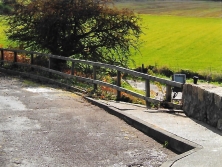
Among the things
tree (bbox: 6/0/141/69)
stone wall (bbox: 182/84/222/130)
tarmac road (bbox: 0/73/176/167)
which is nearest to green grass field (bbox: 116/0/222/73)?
tree (bbox: 6/0/141/69)

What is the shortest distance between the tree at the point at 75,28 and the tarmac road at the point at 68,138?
8665mm

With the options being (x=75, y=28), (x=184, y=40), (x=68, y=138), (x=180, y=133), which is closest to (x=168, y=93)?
(x=180, y=133)

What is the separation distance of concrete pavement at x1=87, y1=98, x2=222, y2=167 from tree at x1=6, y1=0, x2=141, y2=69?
10.2 metres

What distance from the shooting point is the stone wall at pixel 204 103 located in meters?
9.77

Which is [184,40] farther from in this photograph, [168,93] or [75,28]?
[168,93]

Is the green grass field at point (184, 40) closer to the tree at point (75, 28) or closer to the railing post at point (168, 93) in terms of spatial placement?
the tree at point (75, 28)

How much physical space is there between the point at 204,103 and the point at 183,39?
50.6 meters

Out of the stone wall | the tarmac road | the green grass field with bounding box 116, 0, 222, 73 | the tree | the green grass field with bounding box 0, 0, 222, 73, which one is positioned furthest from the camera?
the green grass field with bounding box 116, 0, 222, 73

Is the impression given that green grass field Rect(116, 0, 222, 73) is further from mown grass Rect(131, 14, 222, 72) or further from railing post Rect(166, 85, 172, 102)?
railing post Rect(166, 85, 172, 102)

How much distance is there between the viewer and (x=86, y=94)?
50.5ft

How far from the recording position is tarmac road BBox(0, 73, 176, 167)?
8078mm

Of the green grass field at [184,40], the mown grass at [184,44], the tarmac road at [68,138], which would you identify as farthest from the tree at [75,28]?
the tarmac road at [68,138]

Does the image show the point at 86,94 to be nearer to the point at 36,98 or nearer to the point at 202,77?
the point at 36,98

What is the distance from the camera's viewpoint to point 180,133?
9352mm
